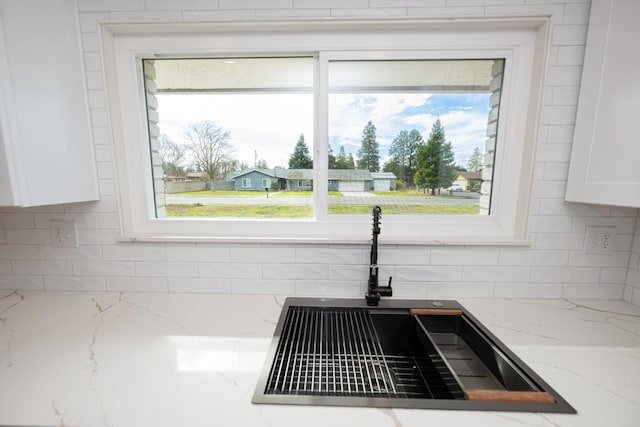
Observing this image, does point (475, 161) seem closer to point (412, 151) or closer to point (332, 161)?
point (412, 151)

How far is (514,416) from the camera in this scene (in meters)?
0.56

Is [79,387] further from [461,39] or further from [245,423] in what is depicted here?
[461,39]

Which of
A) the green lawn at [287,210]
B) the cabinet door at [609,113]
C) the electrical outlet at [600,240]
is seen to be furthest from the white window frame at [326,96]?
the electrical outlet at [600,240]

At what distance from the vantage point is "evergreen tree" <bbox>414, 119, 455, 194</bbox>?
3.64 ft

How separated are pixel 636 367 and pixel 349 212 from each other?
0.94 m

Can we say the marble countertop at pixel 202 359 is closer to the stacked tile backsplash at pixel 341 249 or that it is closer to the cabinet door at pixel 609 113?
the stacked tile backsplash at pixel 341 249

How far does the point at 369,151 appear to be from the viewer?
3.71 ft

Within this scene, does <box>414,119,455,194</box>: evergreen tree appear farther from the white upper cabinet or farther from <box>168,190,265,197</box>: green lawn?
the white upper cabinet

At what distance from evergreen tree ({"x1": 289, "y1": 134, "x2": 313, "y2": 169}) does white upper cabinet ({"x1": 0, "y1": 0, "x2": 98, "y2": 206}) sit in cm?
79

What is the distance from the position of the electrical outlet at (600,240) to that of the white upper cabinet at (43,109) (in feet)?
6.48

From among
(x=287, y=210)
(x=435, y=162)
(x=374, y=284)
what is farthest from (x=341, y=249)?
(x=435, y=162)

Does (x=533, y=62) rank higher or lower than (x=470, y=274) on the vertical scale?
higher

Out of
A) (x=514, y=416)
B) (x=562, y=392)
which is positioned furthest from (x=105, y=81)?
(x=562, y=392)

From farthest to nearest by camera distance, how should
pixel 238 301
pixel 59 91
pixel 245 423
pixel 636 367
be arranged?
1. pixel 238 301
2. pixel 59 91
3. pixel 636 367
4. pixel 245 423
